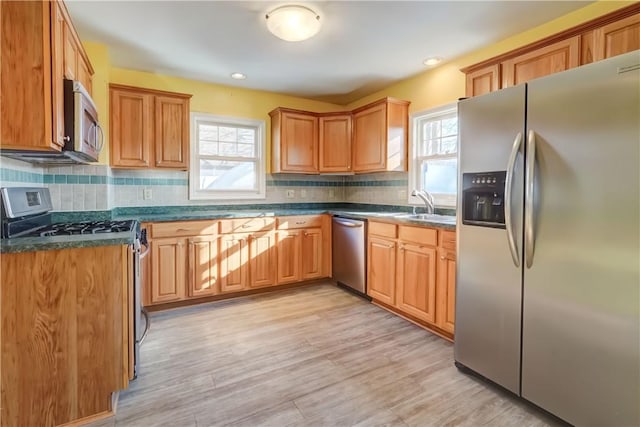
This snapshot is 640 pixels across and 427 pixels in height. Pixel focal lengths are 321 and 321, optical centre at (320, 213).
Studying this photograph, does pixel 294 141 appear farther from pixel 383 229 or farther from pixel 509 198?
pixel 509 198

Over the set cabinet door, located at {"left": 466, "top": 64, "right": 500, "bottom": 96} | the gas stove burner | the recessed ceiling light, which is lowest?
the gas stove burner

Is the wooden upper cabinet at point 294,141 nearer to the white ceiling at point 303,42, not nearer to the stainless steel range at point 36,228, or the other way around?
the white ceiling at point 303,42

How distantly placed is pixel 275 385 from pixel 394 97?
3.23 m

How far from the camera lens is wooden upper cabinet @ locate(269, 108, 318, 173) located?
12.9 feet

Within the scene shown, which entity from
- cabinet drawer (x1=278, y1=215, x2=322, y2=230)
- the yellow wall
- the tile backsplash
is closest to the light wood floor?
cabinet drawer (x1=278, y1=215, x2=322, y2=230)

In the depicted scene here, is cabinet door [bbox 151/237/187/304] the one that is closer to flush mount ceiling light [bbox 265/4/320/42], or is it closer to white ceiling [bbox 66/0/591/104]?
white ceiling [bbox 66/0/591/104]

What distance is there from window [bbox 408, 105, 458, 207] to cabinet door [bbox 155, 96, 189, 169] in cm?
245

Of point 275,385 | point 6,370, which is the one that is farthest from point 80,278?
point 275,385

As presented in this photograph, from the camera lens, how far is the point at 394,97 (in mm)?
3768

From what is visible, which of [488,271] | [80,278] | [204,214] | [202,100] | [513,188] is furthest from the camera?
[202,100]

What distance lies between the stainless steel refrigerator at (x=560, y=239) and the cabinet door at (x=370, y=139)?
63.5 inches

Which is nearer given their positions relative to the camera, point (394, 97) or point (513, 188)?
point (513, 188)

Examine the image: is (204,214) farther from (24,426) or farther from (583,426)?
(583,426)

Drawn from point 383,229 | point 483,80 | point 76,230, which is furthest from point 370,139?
point 76,230
